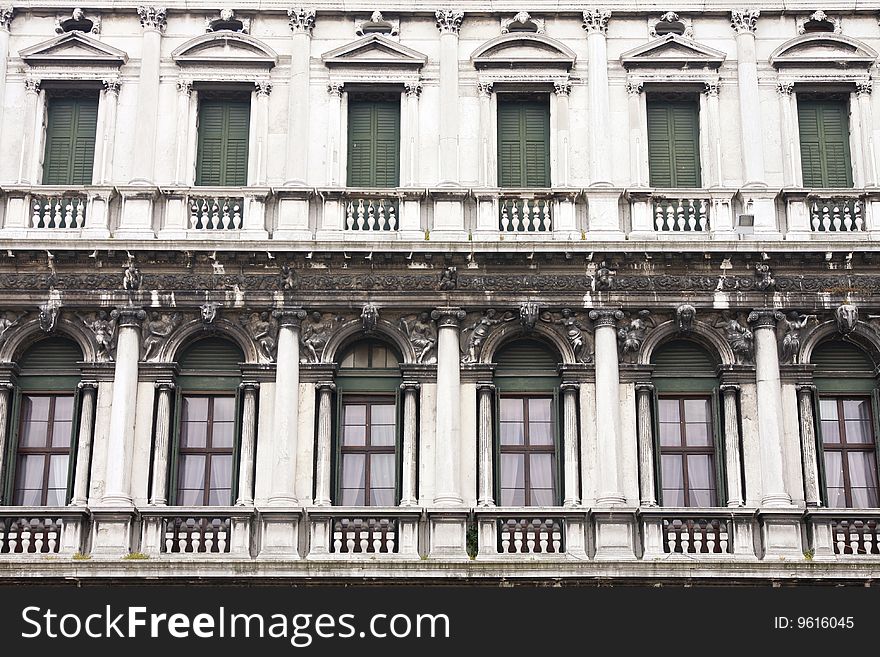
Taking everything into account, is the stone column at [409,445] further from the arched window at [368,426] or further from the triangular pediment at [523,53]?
the triangular pediment at [523,53]

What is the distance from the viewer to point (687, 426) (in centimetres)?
2297

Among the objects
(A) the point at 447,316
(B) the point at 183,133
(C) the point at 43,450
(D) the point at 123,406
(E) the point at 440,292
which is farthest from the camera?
(B) the point at 183,133

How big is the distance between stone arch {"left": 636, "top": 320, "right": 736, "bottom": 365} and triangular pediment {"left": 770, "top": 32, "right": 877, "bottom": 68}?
476 centimetres

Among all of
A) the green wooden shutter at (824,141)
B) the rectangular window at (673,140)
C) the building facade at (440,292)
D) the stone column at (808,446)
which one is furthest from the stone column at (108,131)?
the stone column at (808,446)

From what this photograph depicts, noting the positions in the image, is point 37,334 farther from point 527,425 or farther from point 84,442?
point 527,425

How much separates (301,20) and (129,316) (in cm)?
570

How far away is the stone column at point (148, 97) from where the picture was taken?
23.8 m

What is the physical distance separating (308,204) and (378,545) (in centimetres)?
552

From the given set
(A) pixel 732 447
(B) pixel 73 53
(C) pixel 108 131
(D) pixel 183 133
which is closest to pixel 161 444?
(D) pixel 183 133

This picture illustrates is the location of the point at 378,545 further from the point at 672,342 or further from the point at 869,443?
the point at 869,443

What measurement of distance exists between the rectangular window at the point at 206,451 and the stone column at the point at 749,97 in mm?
8876

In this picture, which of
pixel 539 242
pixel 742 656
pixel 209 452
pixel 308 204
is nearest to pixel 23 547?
pixel 209 452

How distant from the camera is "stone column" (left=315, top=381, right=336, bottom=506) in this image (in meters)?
22.3

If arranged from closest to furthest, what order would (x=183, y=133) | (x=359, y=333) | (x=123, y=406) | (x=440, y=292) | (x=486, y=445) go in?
(x=123, y=406)
(x=486, y=445)
(x=440, y=292)
(x=359, y=333)
(x=183, y=133)
